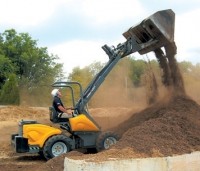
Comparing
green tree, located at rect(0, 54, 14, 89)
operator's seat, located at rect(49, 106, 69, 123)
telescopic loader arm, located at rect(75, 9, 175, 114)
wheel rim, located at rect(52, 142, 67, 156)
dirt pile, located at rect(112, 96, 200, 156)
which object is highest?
green tree, located at rect(0, 54, 14, 89)

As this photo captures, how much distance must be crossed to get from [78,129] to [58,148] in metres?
0.86

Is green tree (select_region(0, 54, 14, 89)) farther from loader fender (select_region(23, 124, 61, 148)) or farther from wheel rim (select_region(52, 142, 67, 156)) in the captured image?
wheel rim (select_region(52, 142, 67, 156))

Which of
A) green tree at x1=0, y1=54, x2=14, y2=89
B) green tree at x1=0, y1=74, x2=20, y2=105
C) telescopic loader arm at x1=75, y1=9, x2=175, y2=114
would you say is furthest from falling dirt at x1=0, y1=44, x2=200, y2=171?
green tree at x1=0, y1=54, x2=14, y2=89

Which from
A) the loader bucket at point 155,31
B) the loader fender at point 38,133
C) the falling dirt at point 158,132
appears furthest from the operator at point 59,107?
the loader bucket at point 155,31

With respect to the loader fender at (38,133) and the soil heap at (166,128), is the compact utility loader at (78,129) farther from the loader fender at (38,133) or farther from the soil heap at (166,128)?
the soil heap at (166,128)

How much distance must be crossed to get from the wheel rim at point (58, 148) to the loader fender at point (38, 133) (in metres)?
0.36

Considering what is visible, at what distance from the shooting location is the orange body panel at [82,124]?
14234 mm

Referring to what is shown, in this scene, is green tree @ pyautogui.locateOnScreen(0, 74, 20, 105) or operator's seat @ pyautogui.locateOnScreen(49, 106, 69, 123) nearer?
operator's seat @ pyautogui.locateOnScreen(49, 106, 69, 123)

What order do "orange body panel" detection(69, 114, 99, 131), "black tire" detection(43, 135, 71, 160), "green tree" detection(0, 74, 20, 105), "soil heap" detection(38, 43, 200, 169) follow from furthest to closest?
"green tree" detection(0, 74, 20, 105), "orange body panel" detection(69, 114, 99, 131), "black tire" detection(43, 135, 71, 160), "soil heap" detection(38, 43, 200, 169)

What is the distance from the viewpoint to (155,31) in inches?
572

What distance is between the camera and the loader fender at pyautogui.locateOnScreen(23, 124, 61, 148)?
1412 centimetres

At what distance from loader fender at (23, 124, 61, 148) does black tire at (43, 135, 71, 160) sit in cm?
17

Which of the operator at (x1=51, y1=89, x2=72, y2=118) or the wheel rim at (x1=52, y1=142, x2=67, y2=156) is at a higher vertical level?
the operator at (x1=51, y1=89, x2=72, y2=118)

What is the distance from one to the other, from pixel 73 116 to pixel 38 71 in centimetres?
4224
